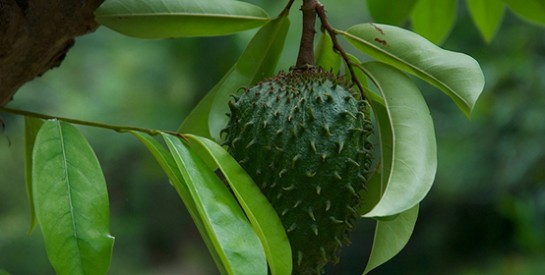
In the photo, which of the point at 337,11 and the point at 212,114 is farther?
the point at 337,11

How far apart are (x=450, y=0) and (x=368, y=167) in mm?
614

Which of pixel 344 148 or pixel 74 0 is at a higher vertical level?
pixel 74 0

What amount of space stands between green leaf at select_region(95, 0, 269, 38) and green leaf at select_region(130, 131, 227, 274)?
184mm

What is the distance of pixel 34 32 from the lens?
3.57 ft

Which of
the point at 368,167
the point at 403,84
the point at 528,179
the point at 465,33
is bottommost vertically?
the point at 528,179

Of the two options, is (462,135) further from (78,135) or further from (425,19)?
(78,135)

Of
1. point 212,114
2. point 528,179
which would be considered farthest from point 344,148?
point 528,179

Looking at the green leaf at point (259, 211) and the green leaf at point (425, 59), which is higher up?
the green leaf at point (425, 59)

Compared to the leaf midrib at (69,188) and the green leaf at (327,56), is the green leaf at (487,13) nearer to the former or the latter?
the green leaf at (327,56)

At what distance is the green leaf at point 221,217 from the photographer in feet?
2.58

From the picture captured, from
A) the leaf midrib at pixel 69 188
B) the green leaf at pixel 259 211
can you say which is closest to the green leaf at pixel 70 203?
the leaf midrib at pixel 69 188

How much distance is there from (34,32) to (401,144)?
20.9 inches

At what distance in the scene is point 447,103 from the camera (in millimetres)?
5125

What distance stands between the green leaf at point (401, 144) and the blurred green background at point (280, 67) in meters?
3.45
